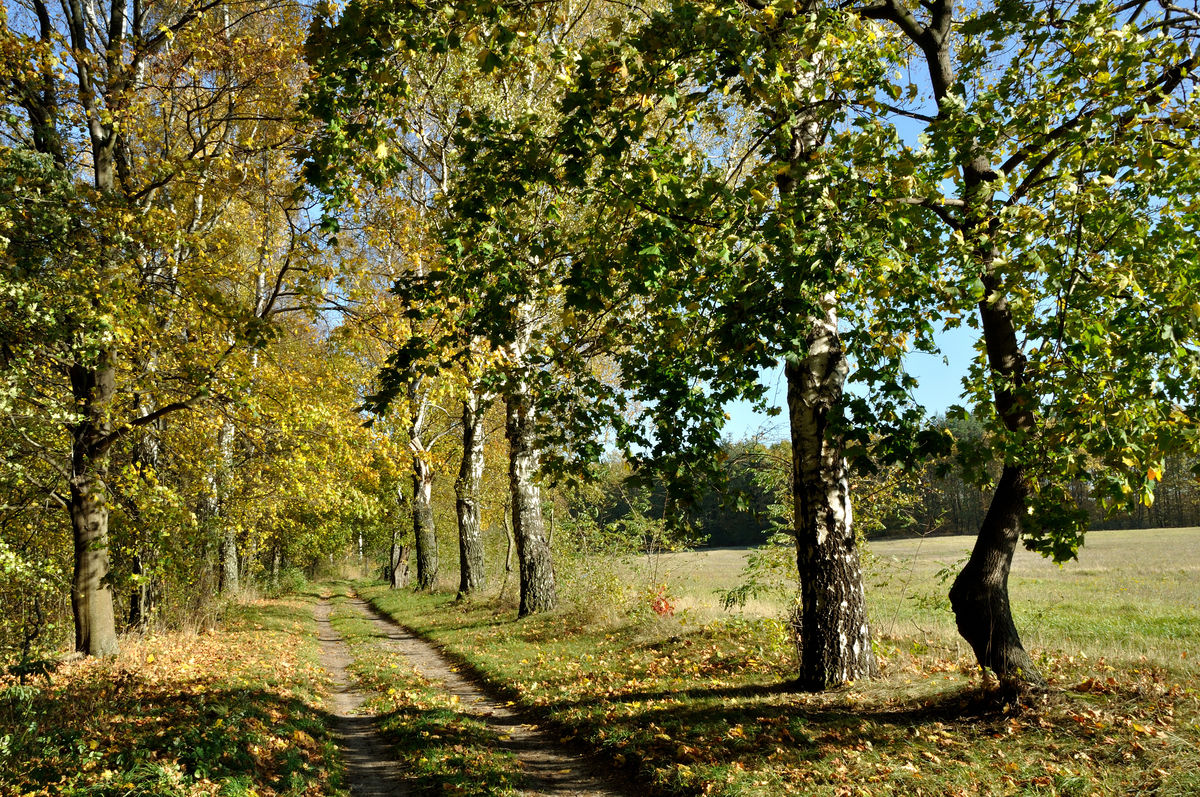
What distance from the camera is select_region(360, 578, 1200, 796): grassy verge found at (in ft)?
17.4

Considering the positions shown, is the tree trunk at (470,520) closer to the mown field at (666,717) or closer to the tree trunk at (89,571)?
the mown field at (666,717)

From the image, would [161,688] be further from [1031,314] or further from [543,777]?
[1031,314]

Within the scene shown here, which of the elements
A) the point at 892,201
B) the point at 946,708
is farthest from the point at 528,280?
the point at 946,708

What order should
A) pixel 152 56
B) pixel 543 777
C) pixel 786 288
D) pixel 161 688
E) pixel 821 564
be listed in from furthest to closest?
1. pixel 152 56
2. pixel 161 688
3. pixel 821 564
4. pixel 543 777
5. pixel 786 288

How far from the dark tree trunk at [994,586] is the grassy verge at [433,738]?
4857mm

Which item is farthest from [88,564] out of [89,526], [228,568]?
[228,568]

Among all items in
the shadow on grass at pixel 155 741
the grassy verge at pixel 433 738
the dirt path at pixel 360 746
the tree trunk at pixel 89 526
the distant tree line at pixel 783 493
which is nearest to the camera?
the shadow on grass at pixel 155 741

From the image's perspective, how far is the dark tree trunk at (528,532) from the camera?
51.1 feet

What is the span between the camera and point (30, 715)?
6176mm

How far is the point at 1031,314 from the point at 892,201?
316cm

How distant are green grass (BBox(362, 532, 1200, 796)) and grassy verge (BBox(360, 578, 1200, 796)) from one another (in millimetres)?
18

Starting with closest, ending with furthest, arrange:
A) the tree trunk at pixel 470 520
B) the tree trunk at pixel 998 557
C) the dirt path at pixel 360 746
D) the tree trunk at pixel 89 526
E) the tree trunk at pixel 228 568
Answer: the dirt path at pixel 360 746 < the tree trunk at pixel 998 557 < the tree trunk at pixel 89 526 < the tree trunk at pixel 470 520 < the tree trunk at pixel 228 568

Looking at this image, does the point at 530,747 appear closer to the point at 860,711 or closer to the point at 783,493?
the point at 860,711

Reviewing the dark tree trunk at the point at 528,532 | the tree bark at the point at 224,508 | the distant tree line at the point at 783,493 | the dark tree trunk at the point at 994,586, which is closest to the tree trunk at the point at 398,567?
the tree bark at the point at 224,508
